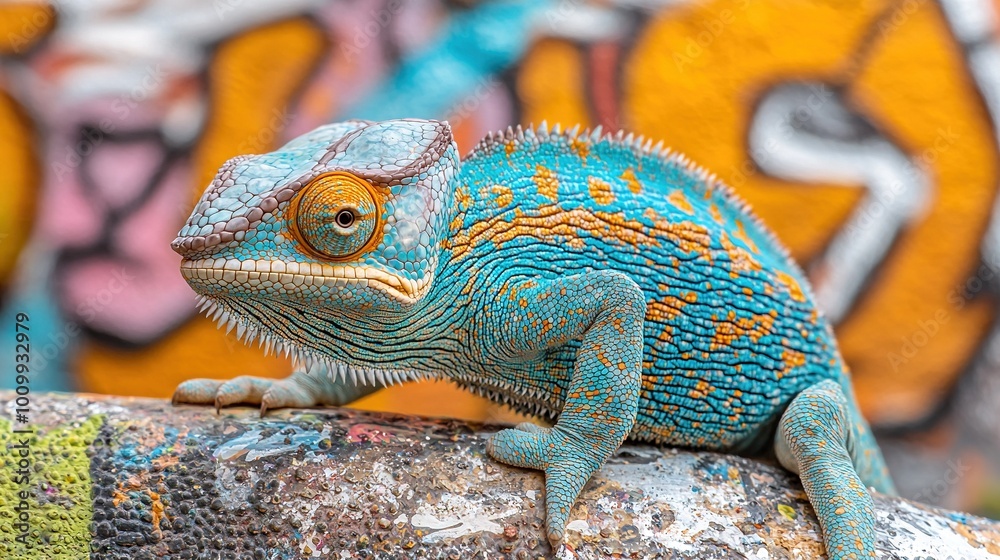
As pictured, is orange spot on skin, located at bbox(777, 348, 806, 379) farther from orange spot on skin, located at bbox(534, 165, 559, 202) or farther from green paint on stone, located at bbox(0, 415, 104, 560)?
green paint on stone, located at bbox(0, 415, 104, 560)

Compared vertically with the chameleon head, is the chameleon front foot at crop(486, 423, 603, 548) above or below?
below

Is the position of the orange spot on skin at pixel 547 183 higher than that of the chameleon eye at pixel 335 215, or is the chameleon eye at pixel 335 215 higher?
the orange spot on skin at pixel 547 183

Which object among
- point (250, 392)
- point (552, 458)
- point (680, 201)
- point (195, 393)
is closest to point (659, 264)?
point (680, 201)

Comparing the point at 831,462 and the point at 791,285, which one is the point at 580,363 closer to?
the point at 831,462

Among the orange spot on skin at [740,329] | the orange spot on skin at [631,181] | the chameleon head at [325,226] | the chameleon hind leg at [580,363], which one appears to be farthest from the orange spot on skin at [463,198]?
the orange spot on skin at [740,329]

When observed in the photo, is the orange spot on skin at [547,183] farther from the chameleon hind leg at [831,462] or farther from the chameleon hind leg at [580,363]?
the chameleon hind leg at [831,462]

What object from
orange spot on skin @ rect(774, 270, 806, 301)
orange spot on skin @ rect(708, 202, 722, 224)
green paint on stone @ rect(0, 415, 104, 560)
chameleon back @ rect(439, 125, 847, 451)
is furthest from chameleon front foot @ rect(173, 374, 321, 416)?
orange spot on skin @ rect(774, 270, 806, 301)

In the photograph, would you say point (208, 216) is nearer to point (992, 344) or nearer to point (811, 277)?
point (811, 277)
